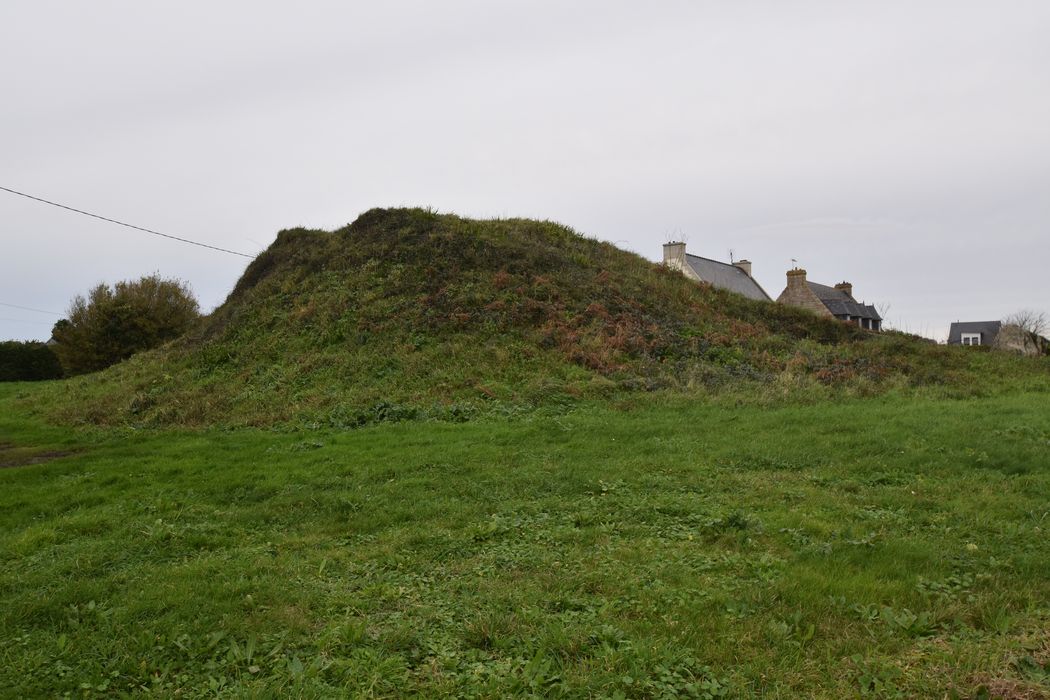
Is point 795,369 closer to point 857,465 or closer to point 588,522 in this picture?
point 857,465

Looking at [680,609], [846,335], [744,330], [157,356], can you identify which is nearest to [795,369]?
[744,330]

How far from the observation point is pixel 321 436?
12.6 meters

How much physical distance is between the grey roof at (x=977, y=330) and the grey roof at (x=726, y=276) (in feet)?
71.9

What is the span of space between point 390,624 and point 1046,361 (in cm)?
2514

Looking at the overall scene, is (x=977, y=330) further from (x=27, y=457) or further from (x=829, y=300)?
(x=27, y=457)

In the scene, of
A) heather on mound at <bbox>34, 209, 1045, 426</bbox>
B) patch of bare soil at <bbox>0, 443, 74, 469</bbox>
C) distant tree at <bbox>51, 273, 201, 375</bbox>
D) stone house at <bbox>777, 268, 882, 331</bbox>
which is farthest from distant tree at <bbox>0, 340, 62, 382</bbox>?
stone house at <bbox>777, 268, 882, 331</bbox>

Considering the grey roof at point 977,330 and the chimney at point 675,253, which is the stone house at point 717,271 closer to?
the chimney at point 675,253

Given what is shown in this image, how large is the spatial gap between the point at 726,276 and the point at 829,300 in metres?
9.30

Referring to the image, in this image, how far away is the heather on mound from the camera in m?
15.9

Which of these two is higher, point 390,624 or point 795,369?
point 795,369

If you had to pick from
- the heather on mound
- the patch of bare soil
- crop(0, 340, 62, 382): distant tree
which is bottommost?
crop(0, 340, 62, 382): distant tree

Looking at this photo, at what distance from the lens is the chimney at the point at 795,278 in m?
41.3

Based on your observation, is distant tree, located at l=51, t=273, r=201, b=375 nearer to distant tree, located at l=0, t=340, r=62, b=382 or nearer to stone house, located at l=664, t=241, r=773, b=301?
distant tree, located at l=0, t=340, r=62, b=382

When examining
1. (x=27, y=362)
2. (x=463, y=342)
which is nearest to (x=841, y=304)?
(x=463, y=342)
